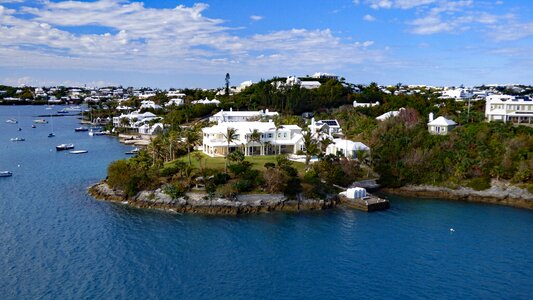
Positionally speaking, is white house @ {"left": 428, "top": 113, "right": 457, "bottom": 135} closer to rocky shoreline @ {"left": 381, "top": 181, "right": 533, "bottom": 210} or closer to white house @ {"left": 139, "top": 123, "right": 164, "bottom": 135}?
rocky shoreline @ {"left": 381, "top": 181, "right": 533, "bottom": 210}

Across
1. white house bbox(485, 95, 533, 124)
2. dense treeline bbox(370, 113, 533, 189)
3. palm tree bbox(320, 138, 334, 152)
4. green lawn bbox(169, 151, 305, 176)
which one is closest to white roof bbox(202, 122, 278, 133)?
green lawn bbox(169, 151, 305, 176)

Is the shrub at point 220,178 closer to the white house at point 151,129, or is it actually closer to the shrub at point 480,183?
the shrub at point 480,183

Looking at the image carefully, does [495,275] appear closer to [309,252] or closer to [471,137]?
[309,252]

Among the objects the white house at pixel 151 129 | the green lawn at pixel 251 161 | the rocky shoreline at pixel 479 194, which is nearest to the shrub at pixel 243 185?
the green lawn at pixel 251 161

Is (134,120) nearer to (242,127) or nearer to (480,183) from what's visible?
(242,127)

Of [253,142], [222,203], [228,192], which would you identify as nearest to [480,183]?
[253,142]

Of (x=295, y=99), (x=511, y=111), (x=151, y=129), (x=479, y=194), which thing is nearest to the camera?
(x=479, y=194)
